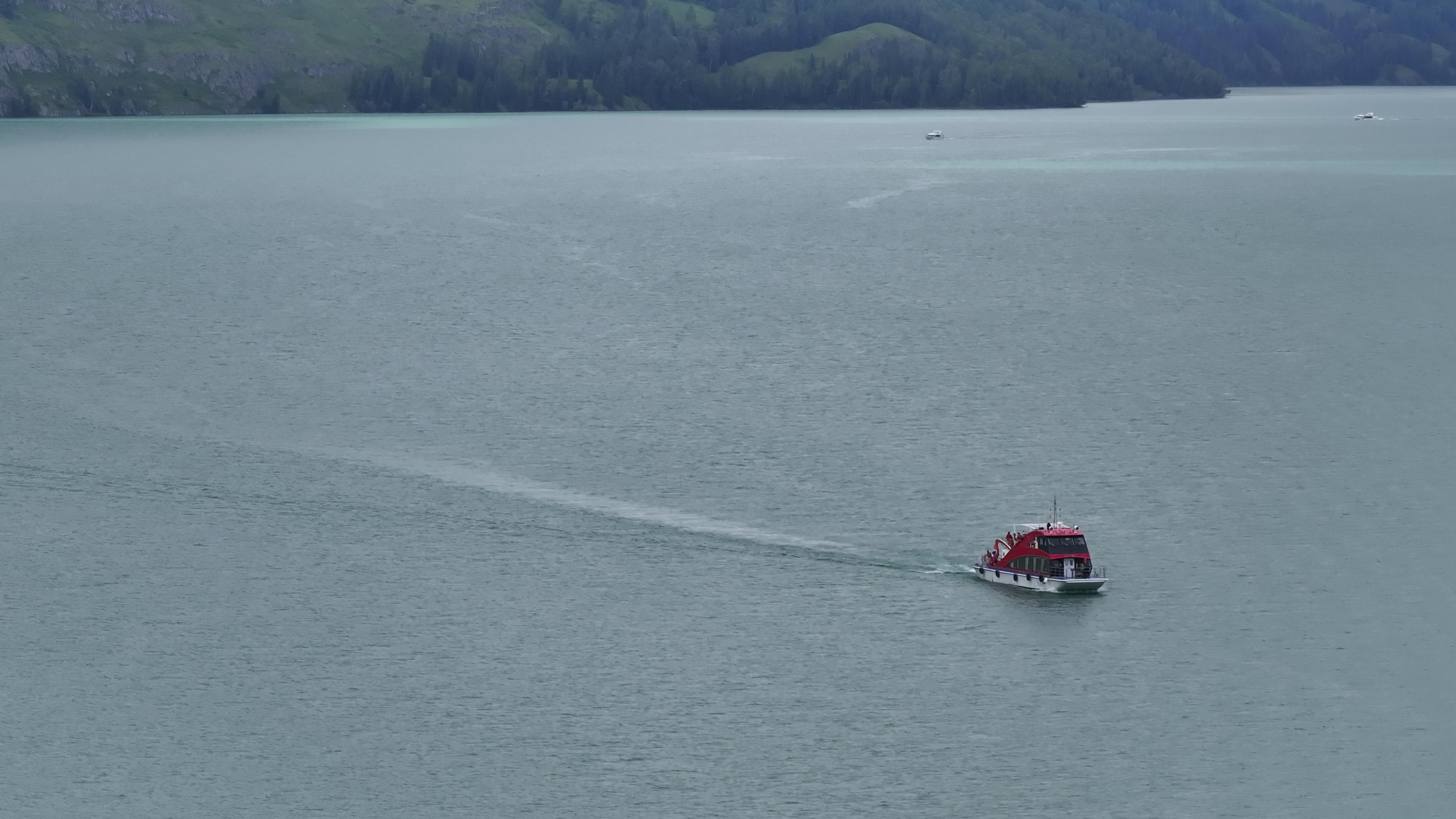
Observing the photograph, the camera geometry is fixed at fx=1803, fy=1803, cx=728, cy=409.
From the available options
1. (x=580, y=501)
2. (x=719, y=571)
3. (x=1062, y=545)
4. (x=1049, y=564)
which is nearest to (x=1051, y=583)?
(x=1049, y=564)

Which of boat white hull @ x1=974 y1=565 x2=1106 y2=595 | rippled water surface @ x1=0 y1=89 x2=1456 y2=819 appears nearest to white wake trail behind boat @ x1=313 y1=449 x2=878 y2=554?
rippled water surface @ x1=0 y1=89 x2=1456 y2=819

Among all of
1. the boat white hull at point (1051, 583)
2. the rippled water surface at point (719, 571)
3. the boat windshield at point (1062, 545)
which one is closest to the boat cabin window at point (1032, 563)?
the boat white hull at point (1051, 583)

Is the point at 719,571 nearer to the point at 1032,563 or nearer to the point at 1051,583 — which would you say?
the point at 1032,563

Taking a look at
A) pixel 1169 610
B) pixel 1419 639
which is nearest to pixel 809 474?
pixel 1169 610

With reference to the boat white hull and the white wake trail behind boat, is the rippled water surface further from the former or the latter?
the boat white hull

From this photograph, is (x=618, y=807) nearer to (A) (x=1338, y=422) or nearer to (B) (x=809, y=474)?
(B) (x=809, y=474)
